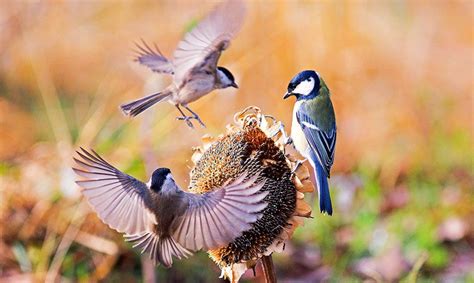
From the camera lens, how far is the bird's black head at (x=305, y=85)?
2857 millimetres

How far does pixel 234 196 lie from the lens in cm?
227

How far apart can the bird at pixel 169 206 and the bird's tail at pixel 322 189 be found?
326mm

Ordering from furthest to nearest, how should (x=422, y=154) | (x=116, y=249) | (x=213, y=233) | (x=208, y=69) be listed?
(x=422, y=154)
(x=116, y=249)
(x=208, y=69)
(x=213, y=233)

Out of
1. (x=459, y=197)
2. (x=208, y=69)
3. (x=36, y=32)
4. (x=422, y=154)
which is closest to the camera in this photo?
(x=208, y=69)

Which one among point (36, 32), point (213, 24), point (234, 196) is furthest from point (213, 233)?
point (36, 32)

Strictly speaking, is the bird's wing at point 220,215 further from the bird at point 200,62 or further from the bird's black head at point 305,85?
the bird's black head at point 305,85

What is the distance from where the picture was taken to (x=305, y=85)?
114 inches

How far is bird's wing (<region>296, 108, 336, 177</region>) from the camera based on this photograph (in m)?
2.85

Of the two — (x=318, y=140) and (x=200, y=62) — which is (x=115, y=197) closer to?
(x=200, y=62)

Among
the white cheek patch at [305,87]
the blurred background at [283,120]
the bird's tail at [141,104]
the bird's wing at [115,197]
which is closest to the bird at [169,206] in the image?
the bird's wing at [115,197]

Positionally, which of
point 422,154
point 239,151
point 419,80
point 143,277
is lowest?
point 239,151

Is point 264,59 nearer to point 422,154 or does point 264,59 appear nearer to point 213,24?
point 422,154

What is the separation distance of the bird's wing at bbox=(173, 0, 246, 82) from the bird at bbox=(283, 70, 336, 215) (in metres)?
0.30

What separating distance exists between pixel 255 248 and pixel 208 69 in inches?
25.3
